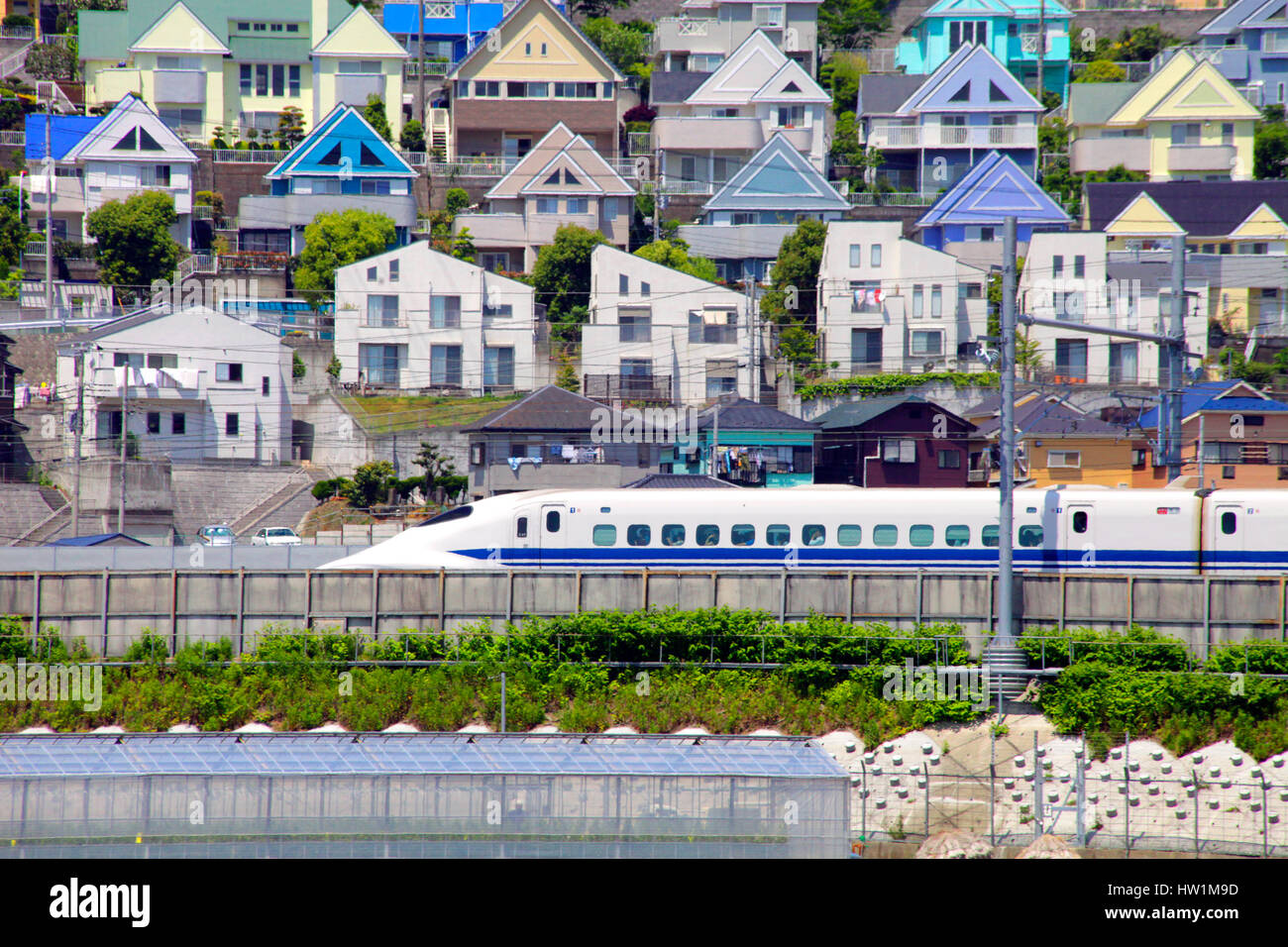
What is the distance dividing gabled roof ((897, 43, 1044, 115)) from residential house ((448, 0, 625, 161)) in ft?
57.2

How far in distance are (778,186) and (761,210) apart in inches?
63.0

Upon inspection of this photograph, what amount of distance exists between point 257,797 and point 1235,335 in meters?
63.3

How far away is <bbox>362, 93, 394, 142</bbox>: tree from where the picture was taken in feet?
282

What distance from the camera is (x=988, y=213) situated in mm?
78125

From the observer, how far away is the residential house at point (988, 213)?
77.3 meters

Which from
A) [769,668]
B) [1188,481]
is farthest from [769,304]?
[769,668]

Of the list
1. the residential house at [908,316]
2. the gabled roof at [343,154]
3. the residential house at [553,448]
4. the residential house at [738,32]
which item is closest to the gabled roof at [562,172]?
the gabled roof at [343,154]

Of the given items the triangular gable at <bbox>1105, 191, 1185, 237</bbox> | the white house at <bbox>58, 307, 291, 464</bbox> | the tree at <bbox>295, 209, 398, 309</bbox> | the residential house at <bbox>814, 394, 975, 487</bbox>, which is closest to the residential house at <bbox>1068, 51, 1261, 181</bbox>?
the triangular gable at <bbox>1105, 191, 1185, 237</bbox>

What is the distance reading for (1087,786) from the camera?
933 inches

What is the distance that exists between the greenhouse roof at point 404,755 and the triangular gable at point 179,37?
74643 millimetres

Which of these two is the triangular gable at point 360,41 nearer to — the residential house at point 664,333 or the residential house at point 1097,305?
the residential house at point 664,333

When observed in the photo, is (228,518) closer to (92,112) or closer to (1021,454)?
(1021,454)

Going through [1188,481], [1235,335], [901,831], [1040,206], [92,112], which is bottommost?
[901,831]

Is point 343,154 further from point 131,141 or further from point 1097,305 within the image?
point 1097,305
